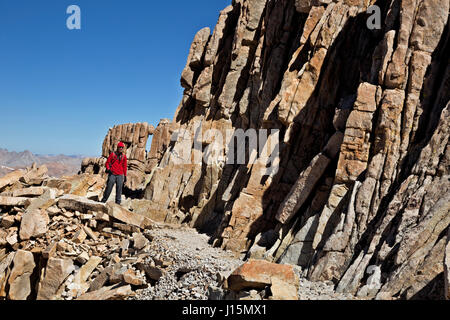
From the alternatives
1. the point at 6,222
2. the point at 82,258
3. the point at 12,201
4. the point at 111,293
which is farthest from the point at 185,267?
the point at 12,201

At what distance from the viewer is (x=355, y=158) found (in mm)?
13180

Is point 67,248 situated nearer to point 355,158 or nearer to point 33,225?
point 33,225

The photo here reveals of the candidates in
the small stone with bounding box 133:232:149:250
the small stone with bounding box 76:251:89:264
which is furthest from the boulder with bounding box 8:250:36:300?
the small stone with bounding box 133:232:149:250

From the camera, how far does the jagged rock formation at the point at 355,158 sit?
10.0 metres

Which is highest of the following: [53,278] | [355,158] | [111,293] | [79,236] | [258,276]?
[355,158]

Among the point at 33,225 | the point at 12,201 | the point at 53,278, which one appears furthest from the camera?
the point at 12,201

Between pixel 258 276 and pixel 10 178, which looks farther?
pixel 10 178

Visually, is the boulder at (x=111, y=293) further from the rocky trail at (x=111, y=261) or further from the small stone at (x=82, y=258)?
the small stone at (x=82, y=258)

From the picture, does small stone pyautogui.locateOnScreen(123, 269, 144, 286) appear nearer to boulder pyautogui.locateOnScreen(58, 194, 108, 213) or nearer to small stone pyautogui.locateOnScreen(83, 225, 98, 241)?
small stone pyautogui.locateOnScreen(83, 225, 98, 241)

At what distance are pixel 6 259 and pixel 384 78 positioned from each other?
2012 centimetres

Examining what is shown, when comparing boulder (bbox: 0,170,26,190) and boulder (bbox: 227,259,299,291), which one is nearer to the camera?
boulder (bbox: 227,259,299,291)

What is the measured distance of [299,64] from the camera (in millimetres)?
19375

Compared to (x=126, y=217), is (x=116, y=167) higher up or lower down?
higher up

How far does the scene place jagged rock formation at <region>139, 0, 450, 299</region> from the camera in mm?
10023
